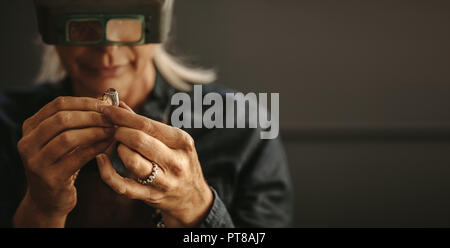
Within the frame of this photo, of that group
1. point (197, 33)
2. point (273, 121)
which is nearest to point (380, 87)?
point (273, 121)

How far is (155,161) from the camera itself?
14.7 inches

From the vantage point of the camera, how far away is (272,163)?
637mm

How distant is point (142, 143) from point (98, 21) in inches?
5.2

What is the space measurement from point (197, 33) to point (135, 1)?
26cm

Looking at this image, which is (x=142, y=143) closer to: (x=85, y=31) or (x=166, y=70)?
(x=85, y=31)

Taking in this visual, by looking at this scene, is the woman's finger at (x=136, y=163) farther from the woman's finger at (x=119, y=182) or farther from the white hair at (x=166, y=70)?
the white hair at (x=166, y=70)

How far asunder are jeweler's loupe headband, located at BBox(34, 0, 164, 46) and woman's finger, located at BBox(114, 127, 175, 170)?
10cm

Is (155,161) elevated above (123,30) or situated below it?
below

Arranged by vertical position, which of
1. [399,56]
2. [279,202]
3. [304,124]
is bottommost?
[279,202]

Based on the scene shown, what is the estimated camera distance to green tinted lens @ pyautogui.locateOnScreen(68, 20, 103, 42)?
1.28 feet

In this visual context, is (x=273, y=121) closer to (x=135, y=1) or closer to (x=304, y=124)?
(x=304, y=124)

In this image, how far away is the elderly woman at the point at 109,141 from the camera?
362 millimetres

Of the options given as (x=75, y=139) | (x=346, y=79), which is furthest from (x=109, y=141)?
(x=346, y=79)
